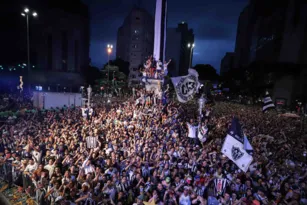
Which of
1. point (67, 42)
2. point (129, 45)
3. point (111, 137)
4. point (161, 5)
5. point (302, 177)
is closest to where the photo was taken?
point (302, 177)

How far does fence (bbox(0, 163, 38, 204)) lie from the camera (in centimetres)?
718

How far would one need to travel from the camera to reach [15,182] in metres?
7.91

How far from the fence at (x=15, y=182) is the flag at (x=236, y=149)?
20.6 ft

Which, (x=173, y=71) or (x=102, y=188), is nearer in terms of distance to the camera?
(x=102, y=188)

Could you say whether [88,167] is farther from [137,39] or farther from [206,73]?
[137,39]

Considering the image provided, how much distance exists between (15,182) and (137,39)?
76784mm

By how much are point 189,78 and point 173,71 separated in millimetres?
99510

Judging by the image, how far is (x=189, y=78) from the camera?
11.6 metres

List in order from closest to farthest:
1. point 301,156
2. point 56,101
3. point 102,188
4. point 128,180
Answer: point 102,188, point 128,180, point 301,156, point 56,101

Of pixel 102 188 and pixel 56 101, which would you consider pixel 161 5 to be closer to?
pixel 56 101

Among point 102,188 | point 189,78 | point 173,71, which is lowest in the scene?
point 102,188

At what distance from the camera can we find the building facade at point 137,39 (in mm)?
78500

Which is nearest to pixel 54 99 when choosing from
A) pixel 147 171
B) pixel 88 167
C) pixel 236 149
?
pixel 88 167

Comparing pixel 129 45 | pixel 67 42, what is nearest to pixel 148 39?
pixel 129 45
